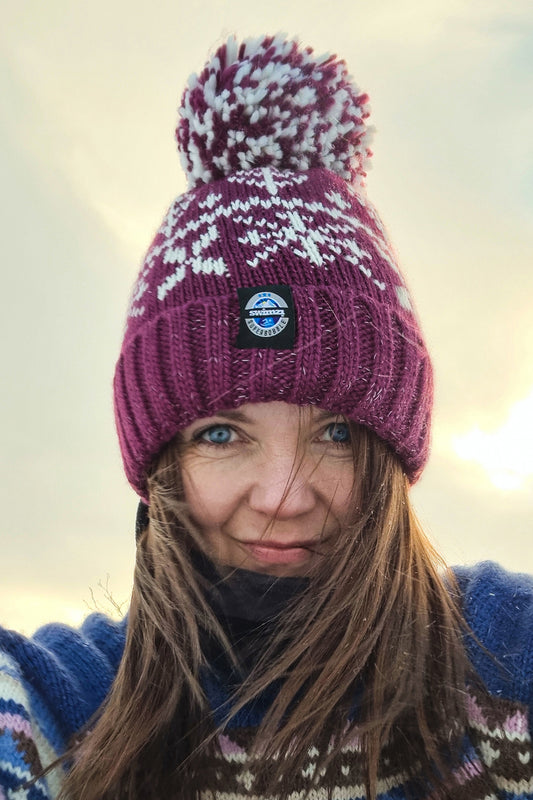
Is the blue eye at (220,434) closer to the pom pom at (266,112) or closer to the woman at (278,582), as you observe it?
the woman at (278,582)

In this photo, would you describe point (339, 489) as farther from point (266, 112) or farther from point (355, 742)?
point (266, 112)

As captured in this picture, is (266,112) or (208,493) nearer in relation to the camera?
(208,493)

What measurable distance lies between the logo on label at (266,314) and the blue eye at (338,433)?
0.74 ft

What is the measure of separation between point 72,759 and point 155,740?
0.17 metres

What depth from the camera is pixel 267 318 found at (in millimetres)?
1534

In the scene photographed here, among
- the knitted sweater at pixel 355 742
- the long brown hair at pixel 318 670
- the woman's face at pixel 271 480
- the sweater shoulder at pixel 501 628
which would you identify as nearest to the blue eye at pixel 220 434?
the woman's face at pixel 271 480

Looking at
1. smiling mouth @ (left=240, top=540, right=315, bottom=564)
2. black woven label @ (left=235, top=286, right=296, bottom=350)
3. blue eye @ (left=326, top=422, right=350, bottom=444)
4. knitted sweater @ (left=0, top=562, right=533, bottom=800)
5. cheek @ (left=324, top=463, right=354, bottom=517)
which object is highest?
black woven label @ (left=235, top=286, right=296, bottom=350)

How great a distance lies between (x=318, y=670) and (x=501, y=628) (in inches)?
14.5

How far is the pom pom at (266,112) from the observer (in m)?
1.84

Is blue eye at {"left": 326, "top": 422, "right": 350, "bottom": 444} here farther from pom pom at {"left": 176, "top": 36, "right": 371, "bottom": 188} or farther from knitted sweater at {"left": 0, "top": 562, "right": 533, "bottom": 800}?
pom pom at {"left": 176, "top": 36, "right": 371, "bottom": 188}

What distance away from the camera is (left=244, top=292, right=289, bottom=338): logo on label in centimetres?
152

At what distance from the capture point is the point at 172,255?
1.72 metres

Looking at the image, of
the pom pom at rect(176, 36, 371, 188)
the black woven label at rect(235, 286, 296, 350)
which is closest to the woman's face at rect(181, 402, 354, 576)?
the black woven label at rect(235, 286, 296, 350)

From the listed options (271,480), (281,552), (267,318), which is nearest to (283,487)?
(271,480)
